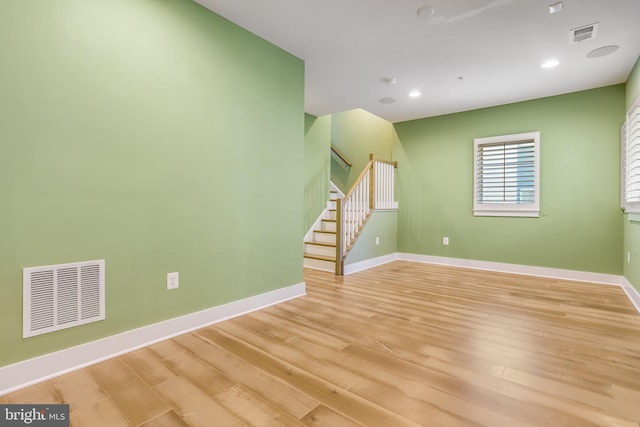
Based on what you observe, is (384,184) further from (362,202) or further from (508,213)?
(508,213)

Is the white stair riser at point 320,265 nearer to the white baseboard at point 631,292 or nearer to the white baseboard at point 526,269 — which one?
the white baseboard at point 526,269

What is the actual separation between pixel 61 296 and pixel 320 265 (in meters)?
3.41

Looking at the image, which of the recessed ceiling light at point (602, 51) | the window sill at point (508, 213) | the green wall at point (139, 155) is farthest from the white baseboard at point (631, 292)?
the green wall at point (139, 155)

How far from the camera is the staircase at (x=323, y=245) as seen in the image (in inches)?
192

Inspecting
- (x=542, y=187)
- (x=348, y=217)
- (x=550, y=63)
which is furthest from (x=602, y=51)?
(x=348, y=217)

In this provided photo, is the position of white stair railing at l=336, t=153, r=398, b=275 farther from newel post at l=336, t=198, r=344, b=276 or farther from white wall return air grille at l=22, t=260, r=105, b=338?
white wall return air grille at l=22, t=260, r=105, b=338

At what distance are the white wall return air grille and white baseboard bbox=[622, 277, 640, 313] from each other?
4.63 meters

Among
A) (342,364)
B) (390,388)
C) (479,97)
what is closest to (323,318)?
(342,364)

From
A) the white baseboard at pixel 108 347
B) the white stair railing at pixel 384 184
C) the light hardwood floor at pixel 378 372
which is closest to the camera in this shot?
the light hardwood floor at pixel 378 372

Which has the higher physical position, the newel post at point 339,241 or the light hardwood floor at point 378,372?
the newel post at point 339,241

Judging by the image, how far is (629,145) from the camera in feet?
11.5

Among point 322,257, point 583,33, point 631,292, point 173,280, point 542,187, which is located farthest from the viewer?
point 322,257

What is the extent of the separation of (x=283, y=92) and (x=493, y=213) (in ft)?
12.2

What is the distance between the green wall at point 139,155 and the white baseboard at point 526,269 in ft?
10.8
